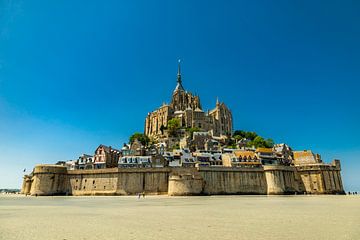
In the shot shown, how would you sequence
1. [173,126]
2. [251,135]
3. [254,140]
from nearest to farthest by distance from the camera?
1. [254,140]
2. [173,126]
3. [251,135]

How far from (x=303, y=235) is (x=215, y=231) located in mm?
3794

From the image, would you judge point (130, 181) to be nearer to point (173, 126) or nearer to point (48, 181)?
point (48, 181)

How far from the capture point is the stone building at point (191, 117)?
354ft

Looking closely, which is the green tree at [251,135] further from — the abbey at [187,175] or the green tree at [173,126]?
the abbey at [187,175]

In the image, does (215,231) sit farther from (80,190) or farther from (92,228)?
(80,190)

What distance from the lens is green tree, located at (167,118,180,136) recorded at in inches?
3949

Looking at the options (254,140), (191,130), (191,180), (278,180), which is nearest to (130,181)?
(191,180)

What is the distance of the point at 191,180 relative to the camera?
165 ft

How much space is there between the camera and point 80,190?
5694cm

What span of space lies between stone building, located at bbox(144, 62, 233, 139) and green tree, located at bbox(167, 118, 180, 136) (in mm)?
3679

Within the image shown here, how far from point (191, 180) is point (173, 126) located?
5193 centimetres

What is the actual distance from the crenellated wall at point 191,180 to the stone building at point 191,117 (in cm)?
4710

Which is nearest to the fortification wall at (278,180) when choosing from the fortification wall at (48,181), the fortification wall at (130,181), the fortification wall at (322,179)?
the fortification wall at (322,179)

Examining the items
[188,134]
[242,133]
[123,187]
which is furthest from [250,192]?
[242,133]
